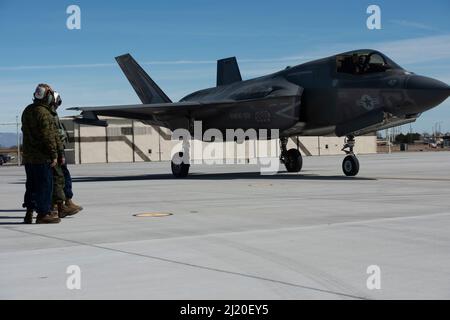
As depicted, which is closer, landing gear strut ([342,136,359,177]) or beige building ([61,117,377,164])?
landing gear strut ([342,136,359,177])

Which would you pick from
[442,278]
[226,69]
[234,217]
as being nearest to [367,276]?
[442,278]

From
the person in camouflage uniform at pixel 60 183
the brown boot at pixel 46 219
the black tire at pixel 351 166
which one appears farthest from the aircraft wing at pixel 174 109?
the brown boot at pixel 46 219

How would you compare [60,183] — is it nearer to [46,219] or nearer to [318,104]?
[46,219]

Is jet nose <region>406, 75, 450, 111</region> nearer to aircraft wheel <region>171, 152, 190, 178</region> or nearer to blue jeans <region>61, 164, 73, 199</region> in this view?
aircraft wheel <region>171, 152, 190, 178</region>

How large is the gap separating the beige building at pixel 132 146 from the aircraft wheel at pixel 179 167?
33.9 meters

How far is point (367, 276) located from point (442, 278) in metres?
0.61

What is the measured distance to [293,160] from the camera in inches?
932

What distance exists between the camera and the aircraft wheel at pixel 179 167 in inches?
865

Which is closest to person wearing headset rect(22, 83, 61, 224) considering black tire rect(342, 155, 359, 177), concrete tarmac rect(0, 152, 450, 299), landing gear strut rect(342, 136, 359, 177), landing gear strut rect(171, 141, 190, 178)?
concrete tarmac rect(0, 152, 450, 299)

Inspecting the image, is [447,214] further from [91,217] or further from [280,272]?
[91,217]

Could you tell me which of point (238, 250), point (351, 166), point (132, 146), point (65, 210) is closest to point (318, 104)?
point (351, 166)

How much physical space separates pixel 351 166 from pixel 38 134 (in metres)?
11.9

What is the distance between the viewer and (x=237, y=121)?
21.2m

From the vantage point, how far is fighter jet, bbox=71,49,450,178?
56.5 ft
